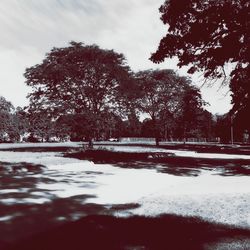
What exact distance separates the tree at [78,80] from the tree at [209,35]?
61.5 ft

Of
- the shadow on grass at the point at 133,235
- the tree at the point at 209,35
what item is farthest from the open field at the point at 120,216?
the tree at the point at 209,35

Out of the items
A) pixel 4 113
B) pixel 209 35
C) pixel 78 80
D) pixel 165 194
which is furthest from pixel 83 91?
pixel 4 113

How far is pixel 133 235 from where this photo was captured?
19.1ft

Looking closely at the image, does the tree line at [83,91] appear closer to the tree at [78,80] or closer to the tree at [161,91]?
the tree at [78,80]

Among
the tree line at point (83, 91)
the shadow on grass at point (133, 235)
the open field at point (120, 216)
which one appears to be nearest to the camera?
the shadow on grass at point (133, 235)

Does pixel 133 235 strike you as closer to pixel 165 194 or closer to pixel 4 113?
pixel 165 194

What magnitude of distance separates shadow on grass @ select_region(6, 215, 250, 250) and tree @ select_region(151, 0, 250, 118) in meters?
12.4

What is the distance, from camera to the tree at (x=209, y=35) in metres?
16.7

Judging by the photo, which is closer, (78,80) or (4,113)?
(78,80)

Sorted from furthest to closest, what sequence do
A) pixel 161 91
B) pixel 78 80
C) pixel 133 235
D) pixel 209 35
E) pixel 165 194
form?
1. pixel 161 91
2. pixel 78 80
3. pixel 209 35
4. pixel 165 194
5. pixel 133 235

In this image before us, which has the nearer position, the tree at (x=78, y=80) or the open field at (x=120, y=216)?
the open field at (x=120, y=216)

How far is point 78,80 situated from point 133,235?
32958mm

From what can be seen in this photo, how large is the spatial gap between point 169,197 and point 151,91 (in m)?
50.1

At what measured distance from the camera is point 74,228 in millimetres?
6309
